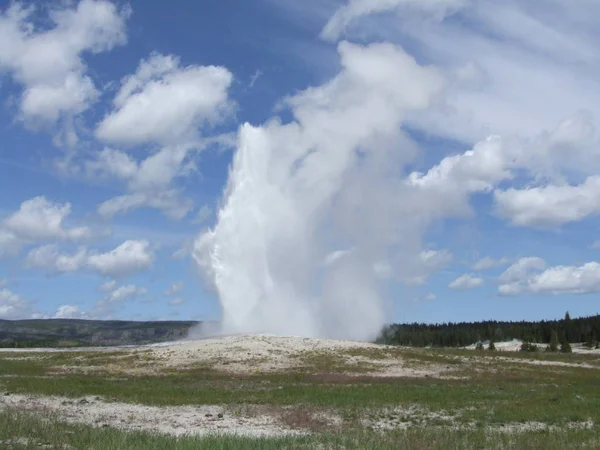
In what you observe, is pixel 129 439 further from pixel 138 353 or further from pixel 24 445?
pixel 138 353

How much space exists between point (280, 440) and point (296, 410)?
851cm

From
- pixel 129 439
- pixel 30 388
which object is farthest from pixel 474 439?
pixel 30 388

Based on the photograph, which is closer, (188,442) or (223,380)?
(188,442)

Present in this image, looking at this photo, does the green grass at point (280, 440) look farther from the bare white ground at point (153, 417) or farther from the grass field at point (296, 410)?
the bare white ground at point (153, 417)

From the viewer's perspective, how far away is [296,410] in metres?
25.3

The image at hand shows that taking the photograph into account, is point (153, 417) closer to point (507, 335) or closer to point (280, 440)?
point (280, 440)

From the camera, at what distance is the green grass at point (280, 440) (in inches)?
615

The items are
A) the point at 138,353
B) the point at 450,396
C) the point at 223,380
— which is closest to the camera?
the point at 450,396

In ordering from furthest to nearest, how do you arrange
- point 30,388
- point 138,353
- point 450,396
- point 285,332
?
point 285,332, point 138,353, point 30,388, point 450,396

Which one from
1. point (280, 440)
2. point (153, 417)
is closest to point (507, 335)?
point (153, 417)

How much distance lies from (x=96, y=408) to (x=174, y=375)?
17.1 metres

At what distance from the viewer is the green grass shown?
615 inches

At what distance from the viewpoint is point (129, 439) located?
16.7 meters

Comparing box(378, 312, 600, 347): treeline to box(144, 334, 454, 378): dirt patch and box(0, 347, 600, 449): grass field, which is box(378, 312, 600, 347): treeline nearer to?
box(144, 334, 454, 378): dirt patch
